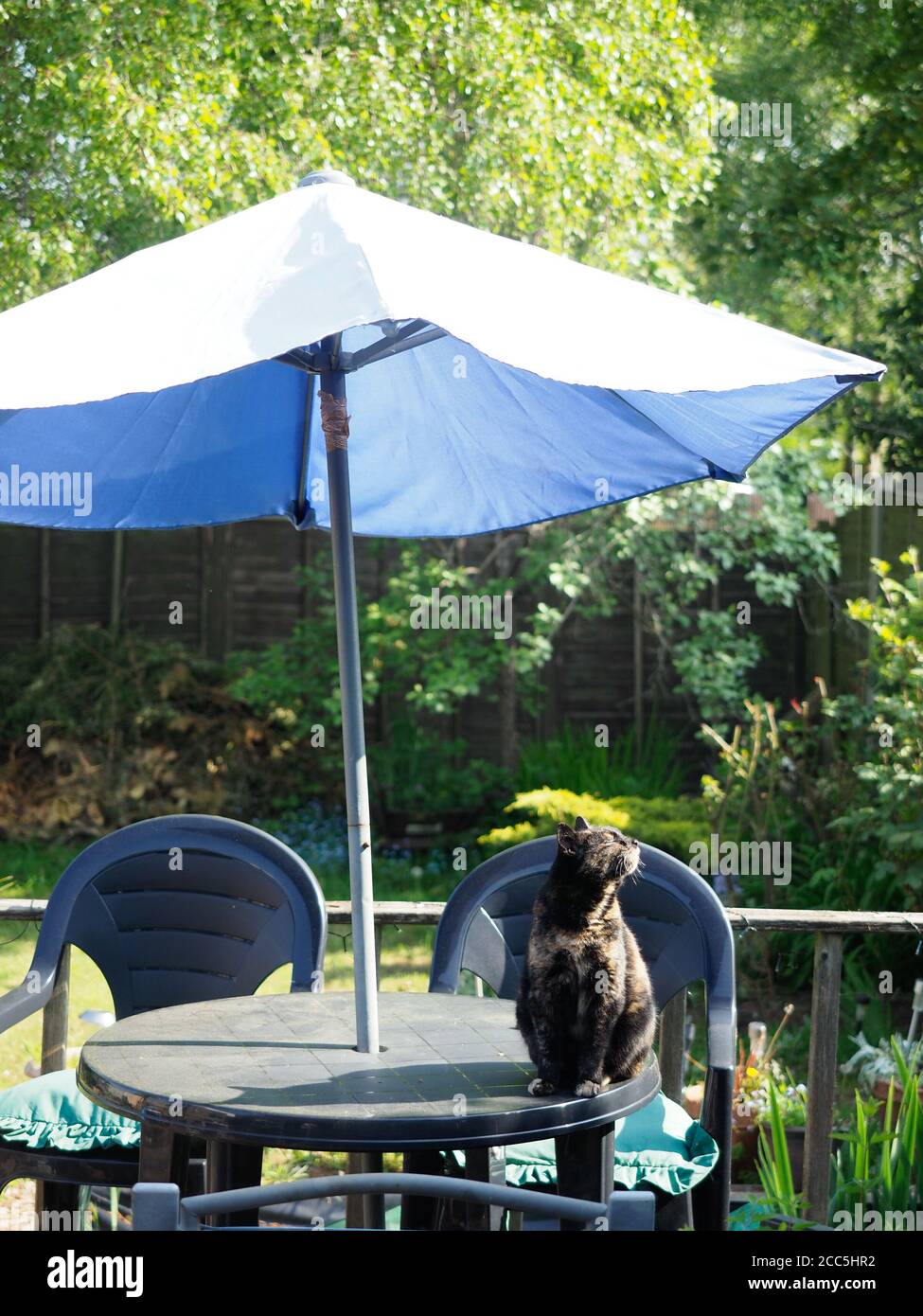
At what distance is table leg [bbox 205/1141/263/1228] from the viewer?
2279mm

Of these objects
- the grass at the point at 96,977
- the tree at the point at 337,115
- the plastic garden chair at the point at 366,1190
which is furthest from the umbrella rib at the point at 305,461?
the tree at the point at 337,115

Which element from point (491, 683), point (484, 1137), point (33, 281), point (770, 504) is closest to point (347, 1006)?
point (484, 1137)

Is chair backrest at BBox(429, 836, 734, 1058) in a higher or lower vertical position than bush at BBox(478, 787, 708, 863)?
higher

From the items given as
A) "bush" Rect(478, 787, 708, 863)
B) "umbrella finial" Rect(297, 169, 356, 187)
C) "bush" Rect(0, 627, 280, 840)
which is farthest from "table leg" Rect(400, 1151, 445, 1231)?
"bush" Rect(0, 627, 280, 840)

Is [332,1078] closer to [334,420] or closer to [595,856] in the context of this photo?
[595,856]

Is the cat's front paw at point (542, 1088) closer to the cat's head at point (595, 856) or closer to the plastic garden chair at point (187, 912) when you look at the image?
the cat's head at point (595, 856)

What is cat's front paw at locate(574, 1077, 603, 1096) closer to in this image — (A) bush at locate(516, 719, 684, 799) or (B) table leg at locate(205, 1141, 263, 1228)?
(B) table leg at locate(205, 1141, 263, 1228)

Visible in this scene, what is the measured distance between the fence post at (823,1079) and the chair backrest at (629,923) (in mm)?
483

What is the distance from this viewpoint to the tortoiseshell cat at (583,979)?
203 cm

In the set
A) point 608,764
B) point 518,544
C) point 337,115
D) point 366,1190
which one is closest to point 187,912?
point 366,1190

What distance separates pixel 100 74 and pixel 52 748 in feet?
14.1

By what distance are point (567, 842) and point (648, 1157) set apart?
2.41 ft

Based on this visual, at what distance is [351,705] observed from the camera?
242 cm

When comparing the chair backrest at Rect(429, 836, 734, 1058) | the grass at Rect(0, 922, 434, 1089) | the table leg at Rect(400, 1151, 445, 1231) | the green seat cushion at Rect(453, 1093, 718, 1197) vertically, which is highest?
the chair backrest at Rect(429, 836, 734, 1058)
